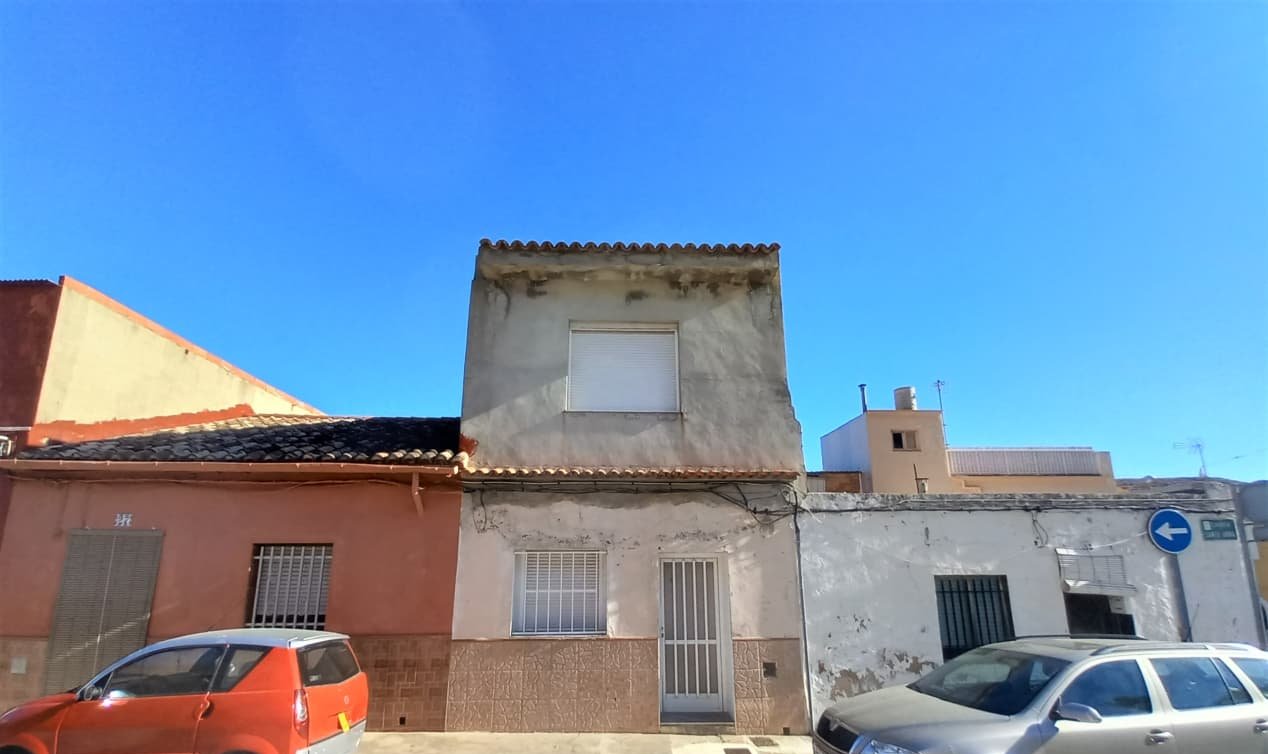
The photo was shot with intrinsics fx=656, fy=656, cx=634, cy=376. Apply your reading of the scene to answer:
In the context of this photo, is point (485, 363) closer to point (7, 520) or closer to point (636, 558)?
point (636, 558)

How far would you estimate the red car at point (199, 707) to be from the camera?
5461 millimetres

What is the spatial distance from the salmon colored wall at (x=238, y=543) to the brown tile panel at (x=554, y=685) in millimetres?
695

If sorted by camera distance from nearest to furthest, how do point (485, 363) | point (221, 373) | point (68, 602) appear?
point (68, 602) < point (485, 363) < point (221, 373)

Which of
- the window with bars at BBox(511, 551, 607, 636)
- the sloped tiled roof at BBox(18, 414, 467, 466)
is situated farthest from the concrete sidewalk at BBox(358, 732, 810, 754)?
the sloped tiled roof at BBox(18, 414, 467, 466)

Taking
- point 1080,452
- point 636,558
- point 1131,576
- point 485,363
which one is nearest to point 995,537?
point 1131,576

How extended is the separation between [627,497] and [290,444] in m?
4.88

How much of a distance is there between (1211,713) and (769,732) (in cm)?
455

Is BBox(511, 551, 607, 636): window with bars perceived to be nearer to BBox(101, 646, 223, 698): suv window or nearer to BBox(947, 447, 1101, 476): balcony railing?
BBox(101, 646, 223, 698): suv window

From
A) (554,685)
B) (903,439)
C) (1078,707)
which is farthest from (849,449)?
(1078,707)

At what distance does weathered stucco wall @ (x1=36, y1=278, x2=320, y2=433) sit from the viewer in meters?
8.95

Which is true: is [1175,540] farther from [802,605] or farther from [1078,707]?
[1078,707]

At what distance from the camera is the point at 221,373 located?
39.8 ft

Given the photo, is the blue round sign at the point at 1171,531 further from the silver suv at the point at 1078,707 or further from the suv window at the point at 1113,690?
the suv window at the point at 1113,690

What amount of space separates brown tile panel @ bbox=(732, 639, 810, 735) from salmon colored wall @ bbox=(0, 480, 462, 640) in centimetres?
380
